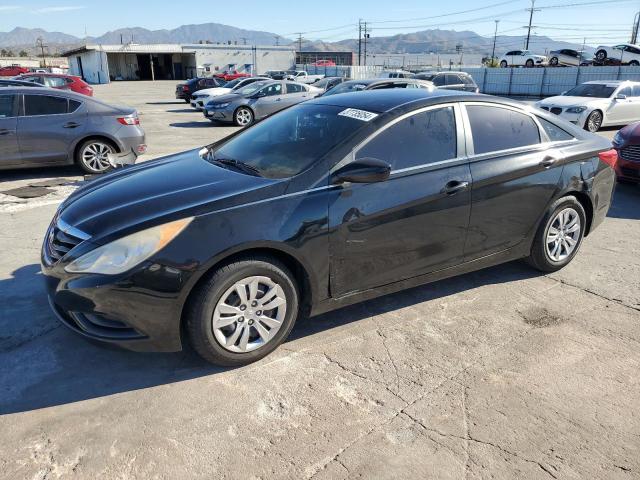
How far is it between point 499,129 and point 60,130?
7.11 metres

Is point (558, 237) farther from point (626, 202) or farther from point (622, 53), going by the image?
point (622, 53)

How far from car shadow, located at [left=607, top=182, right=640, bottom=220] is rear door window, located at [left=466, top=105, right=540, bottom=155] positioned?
10.6ft

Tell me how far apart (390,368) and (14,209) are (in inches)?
225

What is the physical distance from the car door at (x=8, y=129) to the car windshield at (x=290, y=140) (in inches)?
217

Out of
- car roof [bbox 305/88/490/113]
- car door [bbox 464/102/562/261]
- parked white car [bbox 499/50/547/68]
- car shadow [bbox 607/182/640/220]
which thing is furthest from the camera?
parked white car [bbox 499/50/547/68]

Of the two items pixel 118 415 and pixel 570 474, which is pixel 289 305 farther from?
pixel 570 474

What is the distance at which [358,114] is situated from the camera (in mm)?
3674

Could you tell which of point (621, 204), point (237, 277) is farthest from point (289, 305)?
point (621, 204)

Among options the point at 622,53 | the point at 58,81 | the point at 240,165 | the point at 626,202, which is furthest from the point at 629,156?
the point at 622,53

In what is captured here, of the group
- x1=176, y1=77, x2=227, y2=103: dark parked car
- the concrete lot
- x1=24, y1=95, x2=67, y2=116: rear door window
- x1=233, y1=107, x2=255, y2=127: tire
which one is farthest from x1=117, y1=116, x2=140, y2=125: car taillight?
x1=176, y1=77, x2=227, y2=103: dark parked car

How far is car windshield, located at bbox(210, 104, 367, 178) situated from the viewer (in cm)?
343

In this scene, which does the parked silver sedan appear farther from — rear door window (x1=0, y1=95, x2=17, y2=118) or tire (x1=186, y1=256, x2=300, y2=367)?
tire (x1=186, y1=256, x2=300, y2=367)

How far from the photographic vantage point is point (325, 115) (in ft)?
12.7

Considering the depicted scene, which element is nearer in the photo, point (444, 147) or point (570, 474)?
point (570, 474)
